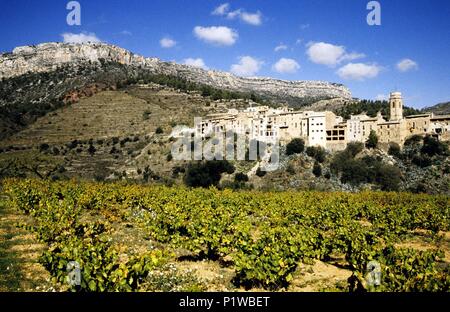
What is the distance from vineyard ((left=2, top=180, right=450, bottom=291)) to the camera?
32.2 feet

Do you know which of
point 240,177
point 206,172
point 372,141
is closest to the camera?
point 206,172

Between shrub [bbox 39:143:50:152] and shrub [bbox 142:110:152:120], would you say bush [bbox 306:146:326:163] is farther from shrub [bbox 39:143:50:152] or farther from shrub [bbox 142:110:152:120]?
shrub [bbox 39:143:50:152]

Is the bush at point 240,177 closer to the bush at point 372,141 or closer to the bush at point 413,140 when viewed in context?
the bush at point 372,141

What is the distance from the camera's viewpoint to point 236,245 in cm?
1376

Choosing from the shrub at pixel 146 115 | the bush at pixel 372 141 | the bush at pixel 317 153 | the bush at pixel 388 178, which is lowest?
the bush at pixel 388 178

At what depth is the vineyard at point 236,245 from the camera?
9.81 meters

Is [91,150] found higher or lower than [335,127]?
Result: lower

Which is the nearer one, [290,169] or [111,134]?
[290,169]

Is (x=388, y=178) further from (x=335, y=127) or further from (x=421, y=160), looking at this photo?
(x=335, y=127)

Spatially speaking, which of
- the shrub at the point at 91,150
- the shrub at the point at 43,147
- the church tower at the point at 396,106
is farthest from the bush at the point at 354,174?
the shrub at the point at 43,147

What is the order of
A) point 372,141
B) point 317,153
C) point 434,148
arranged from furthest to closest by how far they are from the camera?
point 372,141
point 317,153
point 434,148

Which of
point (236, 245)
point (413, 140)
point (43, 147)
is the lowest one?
point (236, 245)

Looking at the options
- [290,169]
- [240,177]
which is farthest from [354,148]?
[240,177]

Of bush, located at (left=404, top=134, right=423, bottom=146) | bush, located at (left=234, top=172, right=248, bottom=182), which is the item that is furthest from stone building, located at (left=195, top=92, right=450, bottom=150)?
bush, located at (left=234, top=172, right=248, bottom=182)
